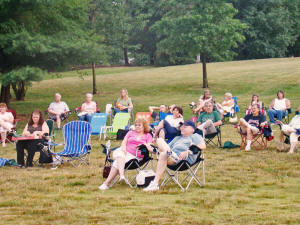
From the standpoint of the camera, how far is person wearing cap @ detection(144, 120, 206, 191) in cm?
699

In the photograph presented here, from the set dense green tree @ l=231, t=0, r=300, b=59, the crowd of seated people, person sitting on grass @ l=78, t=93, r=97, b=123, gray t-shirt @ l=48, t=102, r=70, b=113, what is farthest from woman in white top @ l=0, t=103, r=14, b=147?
dense green tree @ l=231, t=0, r=300, b=59

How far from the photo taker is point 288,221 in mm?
5227

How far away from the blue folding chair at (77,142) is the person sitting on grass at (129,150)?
1474 millimetres

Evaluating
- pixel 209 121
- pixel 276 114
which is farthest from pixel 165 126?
pixel 276 114

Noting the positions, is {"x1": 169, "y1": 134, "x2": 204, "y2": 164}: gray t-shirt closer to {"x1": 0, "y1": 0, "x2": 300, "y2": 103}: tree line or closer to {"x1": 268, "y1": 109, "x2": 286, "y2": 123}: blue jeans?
{"x1": 268, "y1": 109, "x2": 286, "y2": 123}: blue jeans

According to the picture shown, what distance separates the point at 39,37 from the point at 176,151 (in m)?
9.64

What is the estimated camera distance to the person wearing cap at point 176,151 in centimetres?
699

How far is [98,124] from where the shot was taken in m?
12.8

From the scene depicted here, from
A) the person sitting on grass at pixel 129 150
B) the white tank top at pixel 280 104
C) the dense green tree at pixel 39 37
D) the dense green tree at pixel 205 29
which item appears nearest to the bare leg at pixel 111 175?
the person sitting on grass at pixel 129 150

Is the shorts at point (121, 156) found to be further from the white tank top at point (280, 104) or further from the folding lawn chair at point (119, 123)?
the white tank top at point (280, 104)

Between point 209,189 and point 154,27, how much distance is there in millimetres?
19385

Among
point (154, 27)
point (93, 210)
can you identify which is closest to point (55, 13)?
point (154, 27)

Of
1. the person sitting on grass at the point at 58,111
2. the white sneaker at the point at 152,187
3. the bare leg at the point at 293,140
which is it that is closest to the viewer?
the white sneaker at the point at 152,187

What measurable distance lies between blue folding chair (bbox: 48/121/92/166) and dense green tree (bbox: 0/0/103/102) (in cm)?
634
